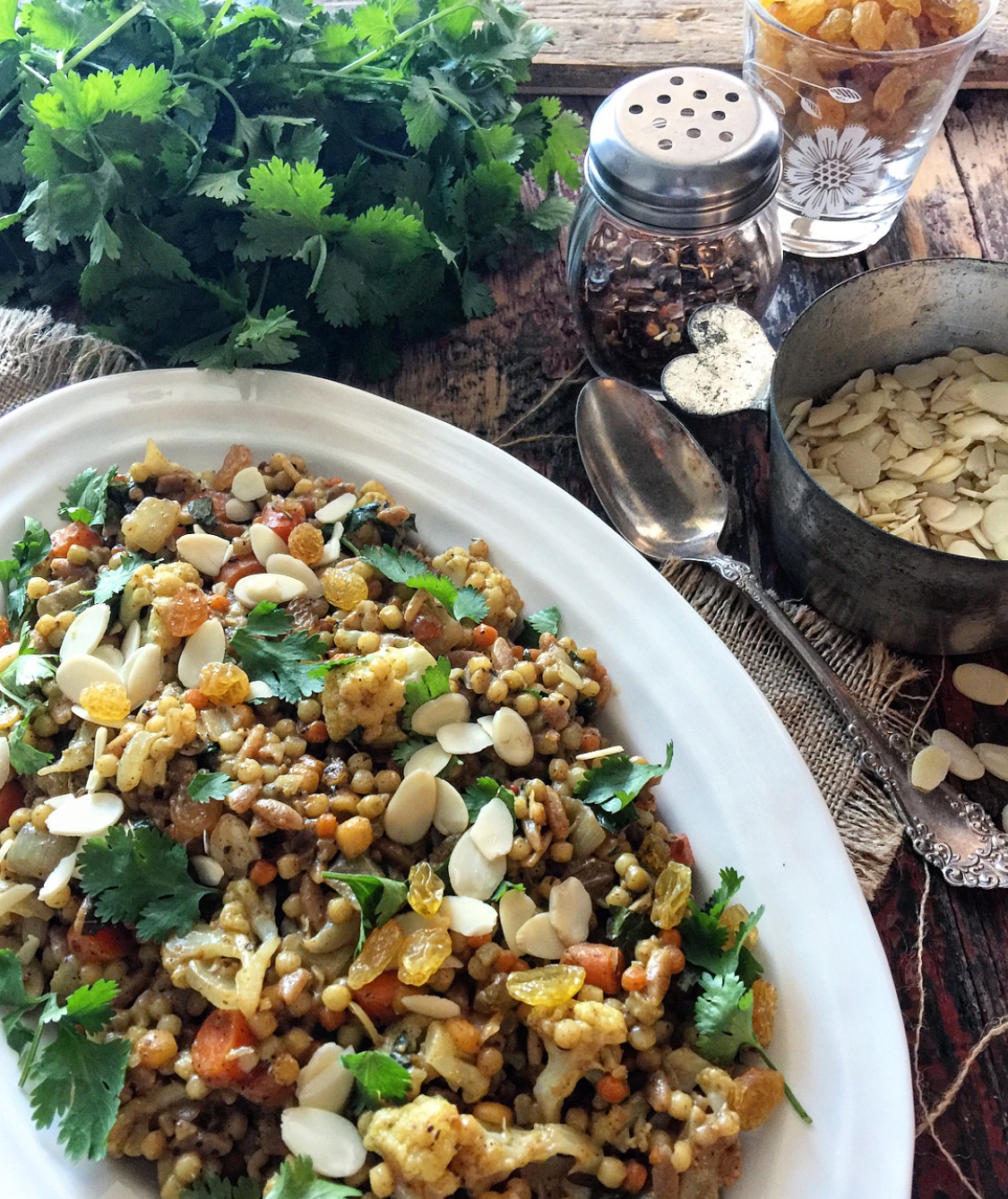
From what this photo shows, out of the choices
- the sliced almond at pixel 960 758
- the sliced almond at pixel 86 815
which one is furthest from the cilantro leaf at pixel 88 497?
the sliced almond at pixel 960 758

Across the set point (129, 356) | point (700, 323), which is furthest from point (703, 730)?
point (129, 356)

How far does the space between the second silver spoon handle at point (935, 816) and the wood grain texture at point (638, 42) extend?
7.31ft

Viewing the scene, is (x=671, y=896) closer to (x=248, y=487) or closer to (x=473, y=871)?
(x=473, y=871)

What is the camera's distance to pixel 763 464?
265 cm

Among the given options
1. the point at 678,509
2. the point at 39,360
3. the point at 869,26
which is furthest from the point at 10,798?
the point at 869,26

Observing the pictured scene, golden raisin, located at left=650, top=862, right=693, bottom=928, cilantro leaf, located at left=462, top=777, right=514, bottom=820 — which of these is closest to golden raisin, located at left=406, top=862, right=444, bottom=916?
cilantro leaf, located at left=462, top=777, right=514, bottom=820

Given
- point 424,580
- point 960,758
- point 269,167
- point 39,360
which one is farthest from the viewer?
point 39,360

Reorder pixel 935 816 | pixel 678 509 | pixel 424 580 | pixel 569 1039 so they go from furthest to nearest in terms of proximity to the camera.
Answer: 1. pixel 678 509
2. pixel 935 816
3. pixel 424 580
4. pixel 569 1039

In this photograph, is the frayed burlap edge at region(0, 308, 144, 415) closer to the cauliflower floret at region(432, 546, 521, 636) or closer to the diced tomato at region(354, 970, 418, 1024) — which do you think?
the cauliflower floret at region(432, 546, 521, 636)

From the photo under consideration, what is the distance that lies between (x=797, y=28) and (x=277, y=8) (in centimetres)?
129

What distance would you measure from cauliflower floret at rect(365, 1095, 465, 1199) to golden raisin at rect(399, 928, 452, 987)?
0.17 metres

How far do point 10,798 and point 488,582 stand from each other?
3.14 feet

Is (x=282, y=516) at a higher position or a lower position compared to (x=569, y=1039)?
higher

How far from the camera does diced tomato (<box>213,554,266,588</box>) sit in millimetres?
2082
